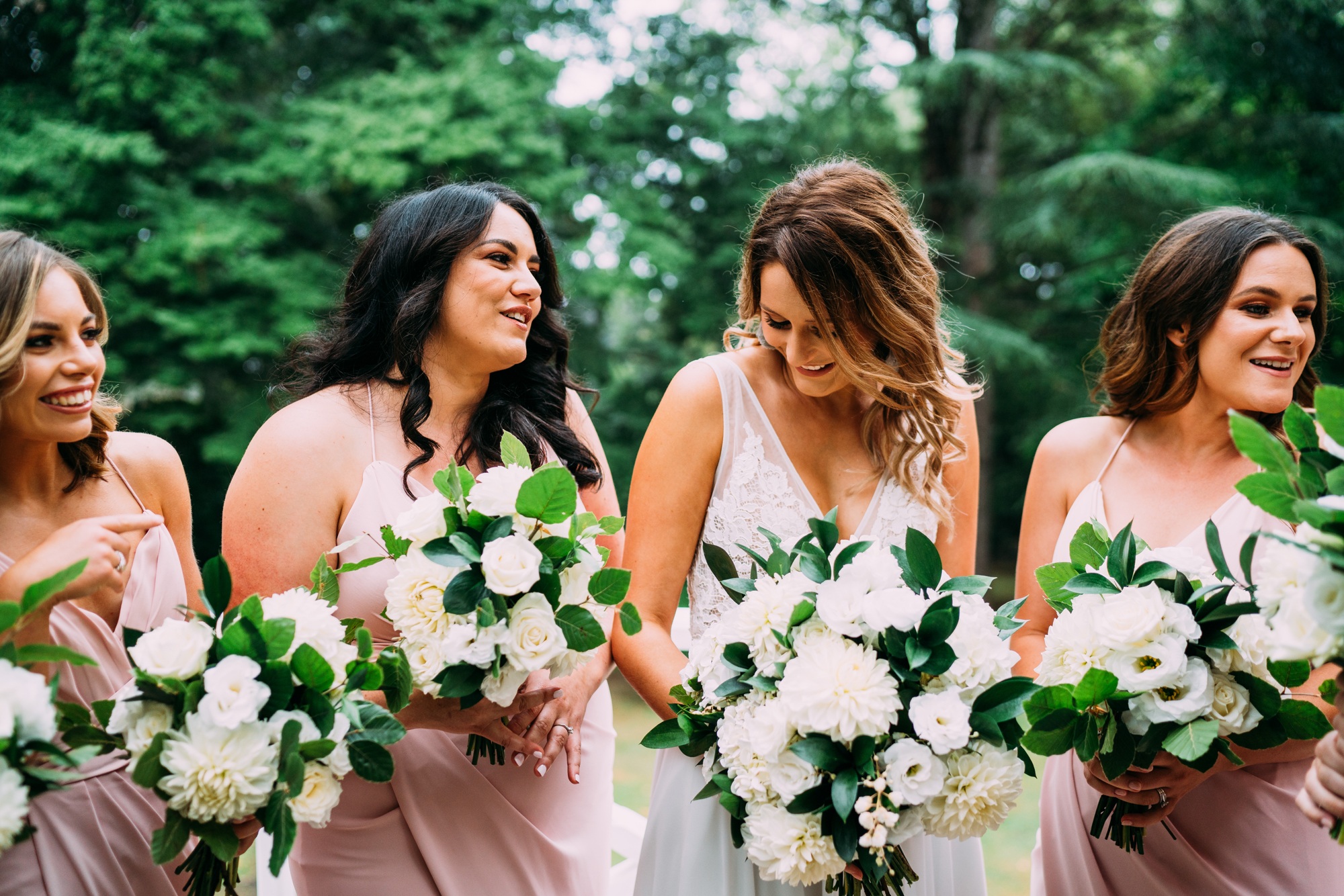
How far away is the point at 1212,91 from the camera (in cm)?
1427

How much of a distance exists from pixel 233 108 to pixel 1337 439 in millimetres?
10171

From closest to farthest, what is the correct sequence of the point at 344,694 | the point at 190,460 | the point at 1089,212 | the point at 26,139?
1. the point at 344,694
2. the point at 26,139
3. the point at 190,460
4. the point at 1089,212

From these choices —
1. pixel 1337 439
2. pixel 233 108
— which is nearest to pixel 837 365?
pixel 1337 439

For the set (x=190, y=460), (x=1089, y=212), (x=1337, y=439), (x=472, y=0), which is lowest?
(x=190, y=460)

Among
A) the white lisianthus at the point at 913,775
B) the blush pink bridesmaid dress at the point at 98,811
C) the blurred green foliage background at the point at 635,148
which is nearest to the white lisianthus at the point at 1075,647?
the white lisianthus at the point at 913,775

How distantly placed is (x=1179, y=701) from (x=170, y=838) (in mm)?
2172

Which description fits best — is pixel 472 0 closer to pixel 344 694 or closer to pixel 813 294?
pixel 813 294

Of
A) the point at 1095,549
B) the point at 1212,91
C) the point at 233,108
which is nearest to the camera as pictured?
the point at 1095,549

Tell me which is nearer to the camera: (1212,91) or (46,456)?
(46,456)

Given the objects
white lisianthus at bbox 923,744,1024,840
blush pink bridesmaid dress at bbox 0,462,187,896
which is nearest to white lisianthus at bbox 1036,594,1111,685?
white lisianthus at bbox 923,744,1024,840

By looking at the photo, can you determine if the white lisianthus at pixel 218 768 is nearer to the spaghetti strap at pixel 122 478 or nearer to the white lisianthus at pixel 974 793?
the spaghetti strap at pixel 122 478

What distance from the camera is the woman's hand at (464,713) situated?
2539 mm

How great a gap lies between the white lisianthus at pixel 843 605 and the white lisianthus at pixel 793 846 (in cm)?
41

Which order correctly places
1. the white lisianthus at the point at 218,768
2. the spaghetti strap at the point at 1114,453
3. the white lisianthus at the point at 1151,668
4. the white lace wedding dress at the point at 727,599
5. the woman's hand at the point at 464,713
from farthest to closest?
1. the spaghetti strap at the point at 1114,453
2. the white lace wedding dress at the point at 727,599
3. the woman's hand at the point at 464,713
4. the white lisianthus at the point at 1151,668
5. the white lisianthus at the point at 218,768
